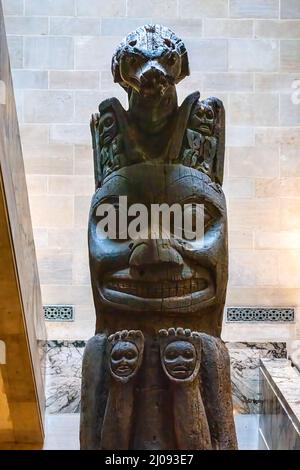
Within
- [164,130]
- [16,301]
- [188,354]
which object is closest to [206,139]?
[164,130]

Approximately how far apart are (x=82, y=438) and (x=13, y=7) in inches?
193

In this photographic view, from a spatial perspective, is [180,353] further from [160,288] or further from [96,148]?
[96,148]

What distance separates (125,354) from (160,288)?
345 millimetres

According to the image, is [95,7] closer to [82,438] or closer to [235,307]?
[235,307]

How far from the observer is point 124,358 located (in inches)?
112

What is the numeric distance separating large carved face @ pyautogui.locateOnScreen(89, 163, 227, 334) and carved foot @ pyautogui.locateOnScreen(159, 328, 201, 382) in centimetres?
9

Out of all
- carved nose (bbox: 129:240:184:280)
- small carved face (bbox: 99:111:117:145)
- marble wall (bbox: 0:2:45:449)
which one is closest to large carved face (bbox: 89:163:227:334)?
carved nose (bbox: 129:240:184:280)

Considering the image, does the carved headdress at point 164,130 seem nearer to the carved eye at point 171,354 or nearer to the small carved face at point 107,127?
the small carved face at point 107,127

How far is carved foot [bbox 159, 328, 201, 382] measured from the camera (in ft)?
9.27

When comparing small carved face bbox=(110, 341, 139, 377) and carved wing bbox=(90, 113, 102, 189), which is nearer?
small carved face bbox=(110, 341, 139, 377)

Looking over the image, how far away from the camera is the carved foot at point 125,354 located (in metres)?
2.83

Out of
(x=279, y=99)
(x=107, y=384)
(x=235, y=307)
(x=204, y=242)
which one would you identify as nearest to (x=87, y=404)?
(x=107, y=384)

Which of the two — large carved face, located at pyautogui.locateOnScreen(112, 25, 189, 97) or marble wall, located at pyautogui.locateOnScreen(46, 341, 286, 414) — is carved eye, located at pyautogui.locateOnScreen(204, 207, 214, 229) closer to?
large carved face, located at pyautogui.locateOnScreen(112, 25, 189, 97)
